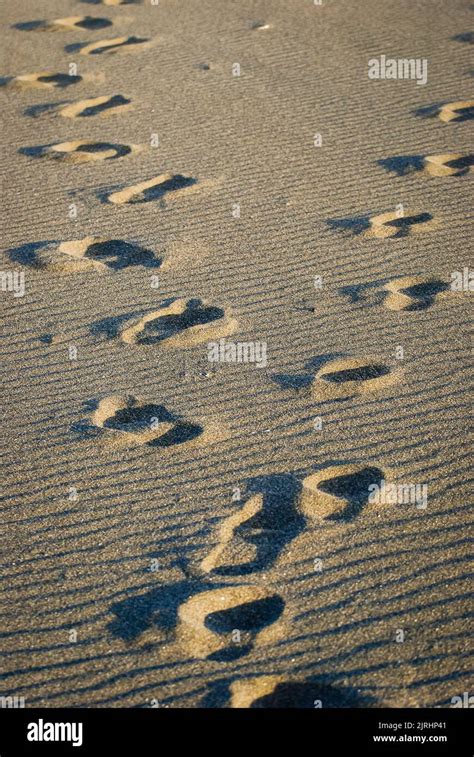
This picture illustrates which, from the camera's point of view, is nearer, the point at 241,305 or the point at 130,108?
the point at 241,305

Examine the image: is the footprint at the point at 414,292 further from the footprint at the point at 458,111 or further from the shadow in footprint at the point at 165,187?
the footprint at the point at 458,111

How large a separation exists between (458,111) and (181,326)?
4.68 meters

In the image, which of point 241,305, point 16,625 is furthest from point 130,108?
point 16,625

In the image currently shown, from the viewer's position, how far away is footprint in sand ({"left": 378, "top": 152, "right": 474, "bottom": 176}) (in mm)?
7566

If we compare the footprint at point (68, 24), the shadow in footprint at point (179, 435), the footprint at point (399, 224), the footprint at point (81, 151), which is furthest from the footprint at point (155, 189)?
the footprint at point (68, 24)

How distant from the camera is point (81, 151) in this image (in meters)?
8.19

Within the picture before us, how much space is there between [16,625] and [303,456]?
177 centimetres

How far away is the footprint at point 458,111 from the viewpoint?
336 inches

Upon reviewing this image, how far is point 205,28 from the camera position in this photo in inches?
444

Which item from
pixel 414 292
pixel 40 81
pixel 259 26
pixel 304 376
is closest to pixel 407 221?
pixel 414 292

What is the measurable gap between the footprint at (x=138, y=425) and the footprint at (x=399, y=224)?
2.64 meters

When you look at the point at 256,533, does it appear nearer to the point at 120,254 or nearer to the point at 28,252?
the point at 120,254

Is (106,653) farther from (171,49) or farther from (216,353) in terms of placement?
(171,49)


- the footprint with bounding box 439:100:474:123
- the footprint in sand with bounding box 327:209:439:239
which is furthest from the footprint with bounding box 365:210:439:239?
the footprint with bounding box 439:100:474:123
